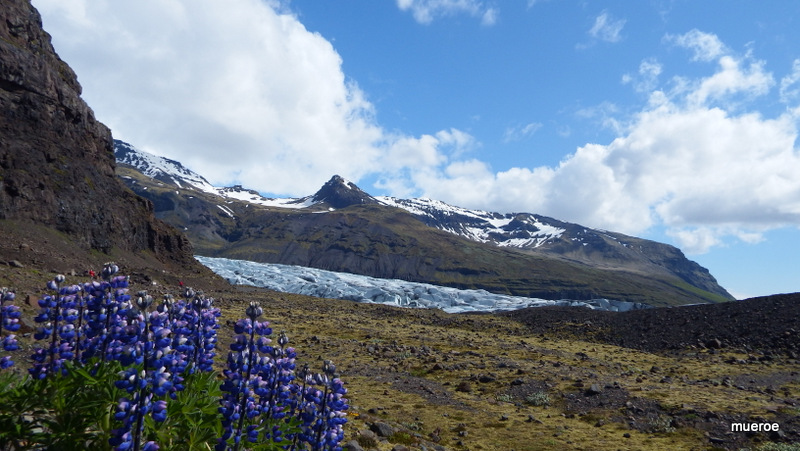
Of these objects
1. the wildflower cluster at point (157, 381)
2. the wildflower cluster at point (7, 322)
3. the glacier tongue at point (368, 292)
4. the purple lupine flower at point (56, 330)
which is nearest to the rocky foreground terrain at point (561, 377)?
the wildflower cluster at point (157, 381)

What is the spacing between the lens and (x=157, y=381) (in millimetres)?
4875

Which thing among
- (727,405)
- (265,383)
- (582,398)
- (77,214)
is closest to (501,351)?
(582,398)

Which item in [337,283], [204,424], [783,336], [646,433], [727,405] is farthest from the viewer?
[337,283]

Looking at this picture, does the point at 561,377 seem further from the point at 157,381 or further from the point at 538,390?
the point at 157,381

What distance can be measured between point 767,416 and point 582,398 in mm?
5813

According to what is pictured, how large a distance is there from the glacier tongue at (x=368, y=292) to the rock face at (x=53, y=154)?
151 feet

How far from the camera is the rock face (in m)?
43.8

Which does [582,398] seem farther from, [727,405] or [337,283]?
[337,283]

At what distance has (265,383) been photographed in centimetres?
613

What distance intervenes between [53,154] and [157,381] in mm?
56987

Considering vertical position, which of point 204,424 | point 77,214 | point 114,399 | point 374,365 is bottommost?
point 374,365

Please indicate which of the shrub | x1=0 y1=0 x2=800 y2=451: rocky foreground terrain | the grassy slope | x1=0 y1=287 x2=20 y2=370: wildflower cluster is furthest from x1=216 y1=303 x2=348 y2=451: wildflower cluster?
the shrub

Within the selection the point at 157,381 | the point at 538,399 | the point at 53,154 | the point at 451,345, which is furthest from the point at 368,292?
the point at 157,381

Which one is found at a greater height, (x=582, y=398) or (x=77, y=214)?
(x=77, y=214)
